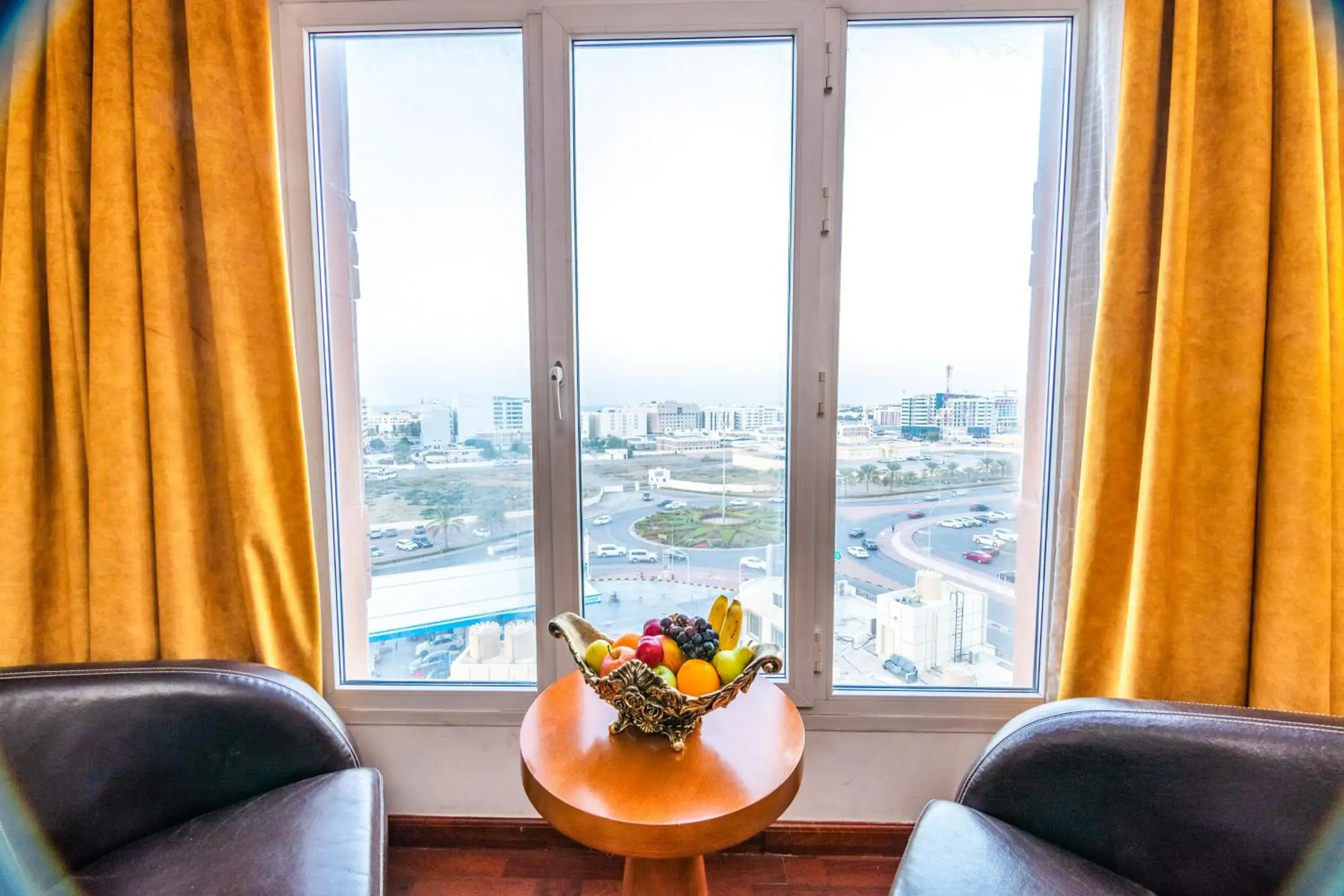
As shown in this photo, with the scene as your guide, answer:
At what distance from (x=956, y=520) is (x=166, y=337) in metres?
1.89

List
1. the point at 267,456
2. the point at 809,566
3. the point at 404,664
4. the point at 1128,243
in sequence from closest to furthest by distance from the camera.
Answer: the point at 1128,243 < the point at 267,456 < the point at 809,566 < the point at 404,664

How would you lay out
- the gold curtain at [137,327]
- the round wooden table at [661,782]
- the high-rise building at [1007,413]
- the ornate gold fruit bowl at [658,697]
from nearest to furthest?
the round wooden table at [661,782], the ornate gold fruit bowl at [658,697], the gold curtain at [137,327], the high-rise building at [1007,413]

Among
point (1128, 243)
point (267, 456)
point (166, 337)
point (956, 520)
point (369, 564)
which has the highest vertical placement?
point (1128, 243)

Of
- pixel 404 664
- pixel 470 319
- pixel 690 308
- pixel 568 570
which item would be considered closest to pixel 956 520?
pixel 690 308

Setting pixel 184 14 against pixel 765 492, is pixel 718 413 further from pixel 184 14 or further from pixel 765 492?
pixel 184 14

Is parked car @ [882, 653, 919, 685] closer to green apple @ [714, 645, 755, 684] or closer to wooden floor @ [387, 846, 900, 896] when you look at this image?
wooden floor @ [387, 846, 900, 896]

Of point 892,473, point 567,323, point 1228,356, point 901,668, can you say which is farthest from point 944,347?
point 567,323

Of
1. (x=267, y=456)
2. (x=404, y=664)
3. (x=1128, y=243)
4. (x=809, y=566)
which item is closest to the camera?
(x=1128, y=243)

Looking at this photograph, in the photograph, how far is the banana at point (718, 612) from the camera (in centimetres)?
109

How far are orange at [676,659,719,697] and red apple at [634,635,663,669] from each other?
45mm

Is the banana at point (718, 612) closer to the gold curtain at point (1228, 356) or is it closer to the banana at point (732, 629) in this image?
the banana at point (732, 629)

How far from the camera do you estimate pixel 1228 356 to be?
3.45 feet

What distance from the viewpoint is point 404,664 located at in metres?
1.47

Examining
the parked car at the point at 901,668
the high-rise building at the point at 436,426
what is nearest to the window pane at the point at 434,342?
the high-rise building at the point at 436,426
